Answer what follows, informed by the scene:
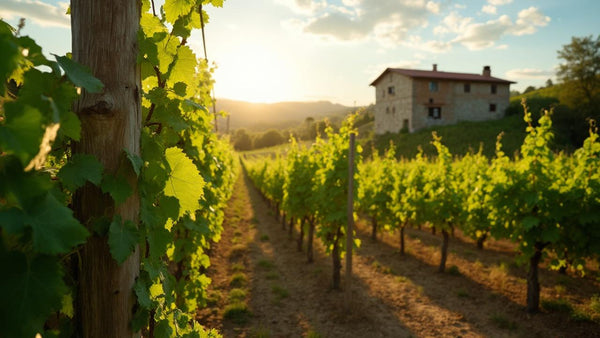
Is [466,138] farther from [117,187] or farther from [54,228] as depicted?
[54,228]

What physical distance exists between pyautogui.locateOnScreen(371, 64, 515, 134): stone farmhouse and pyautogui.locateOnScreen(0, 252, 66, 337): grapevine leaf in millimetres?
41424

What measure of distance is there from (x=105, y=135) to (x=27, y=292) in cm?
65

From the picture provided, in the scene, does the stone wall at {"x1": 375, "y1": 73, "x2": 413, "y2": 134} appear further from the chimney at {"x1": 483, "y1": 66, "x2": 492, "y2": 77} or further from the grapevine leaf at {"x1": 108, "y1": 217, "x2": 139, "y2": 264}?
the grapevine leaf at {"x1": 108, "y1": 217, "x2": 139, "y2": 264}

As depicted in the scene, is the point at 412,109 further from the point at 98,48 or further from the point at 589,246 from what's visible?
the point at 98,48

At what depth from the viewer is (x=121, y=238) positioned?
4.21ft

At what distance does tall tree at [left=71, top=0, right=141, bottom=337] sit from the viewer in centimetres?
133

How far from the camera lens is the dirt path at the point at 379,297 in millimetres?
6016

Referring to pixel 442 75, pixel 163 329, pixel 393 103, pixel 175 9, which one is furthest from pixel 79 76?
pixel 442 75

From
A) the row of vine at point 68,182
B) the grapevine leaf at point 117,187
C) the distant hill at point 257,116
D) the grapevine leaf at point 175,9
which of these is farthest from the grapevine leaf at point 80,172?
the distant hill at point 257,116

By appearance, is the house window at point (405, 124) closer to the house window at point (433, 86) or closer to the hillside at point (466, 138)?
the hillside at point (466, 138)

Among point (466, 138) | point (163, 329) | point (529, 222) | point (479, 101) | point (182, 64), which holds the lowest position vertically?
point (529, 222)

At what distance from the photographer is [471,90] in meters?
42.2

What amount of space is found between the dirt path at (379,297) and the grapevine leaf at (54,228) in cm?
538

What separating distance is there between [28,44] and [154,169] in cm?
68
